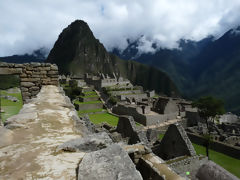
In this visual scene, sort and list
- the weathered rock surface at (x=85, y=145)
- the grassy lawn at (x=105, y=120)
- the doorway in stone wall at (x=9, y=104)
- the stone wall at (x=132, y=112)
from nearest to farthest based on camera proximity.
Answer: the weathered rock surface at (x=85, y=145), the doorway in stone wall at (x=9, y=104), the grassy lawn at (x=105, y=120), the stone wall at (x=132, y=112)

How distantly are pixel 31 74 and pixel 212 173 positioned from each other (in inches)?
422

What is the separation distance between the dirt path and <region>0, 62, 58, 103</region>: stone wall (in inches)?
162

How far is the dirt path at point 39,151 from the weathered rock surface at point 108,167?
19 cm

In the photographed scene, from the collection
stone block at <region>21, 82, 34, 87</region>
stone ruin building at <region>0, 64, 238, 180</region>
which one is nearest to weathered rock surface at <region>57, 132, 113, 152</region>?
stone ruin building at <region>0, 64, 238, 180</region>

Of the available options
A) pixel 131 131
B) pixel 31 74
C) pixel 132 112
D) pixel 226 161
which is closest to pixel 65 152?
pixel 31 74

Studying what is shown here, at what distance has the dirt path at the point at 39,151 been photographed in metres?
1.72

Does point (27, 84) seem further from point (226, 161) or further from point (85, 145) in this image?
point (226, 161)

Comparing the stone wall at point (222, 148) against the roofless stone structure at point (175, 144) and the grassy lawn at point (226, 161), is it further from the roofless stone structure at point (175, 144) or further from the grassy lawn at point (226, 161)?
the roofless stone structure at point (175, 144)

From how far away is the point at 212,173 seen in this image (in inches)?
335

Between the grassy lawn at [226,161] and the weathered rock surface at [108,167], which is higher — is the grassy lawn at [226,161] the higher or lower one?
the lower one

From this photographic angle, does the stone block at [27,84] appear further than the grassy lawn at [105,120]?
No

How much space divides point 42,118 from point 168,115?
33.1 meters

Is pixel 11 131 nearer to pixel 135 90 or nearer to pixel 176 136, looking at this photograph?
pixel 176 136

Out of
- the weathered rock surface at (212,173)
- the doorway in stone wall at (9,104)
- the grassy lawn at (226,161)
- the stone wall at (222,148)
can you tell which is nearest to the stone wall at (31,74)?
the doorway in stone wall at (9,104)
